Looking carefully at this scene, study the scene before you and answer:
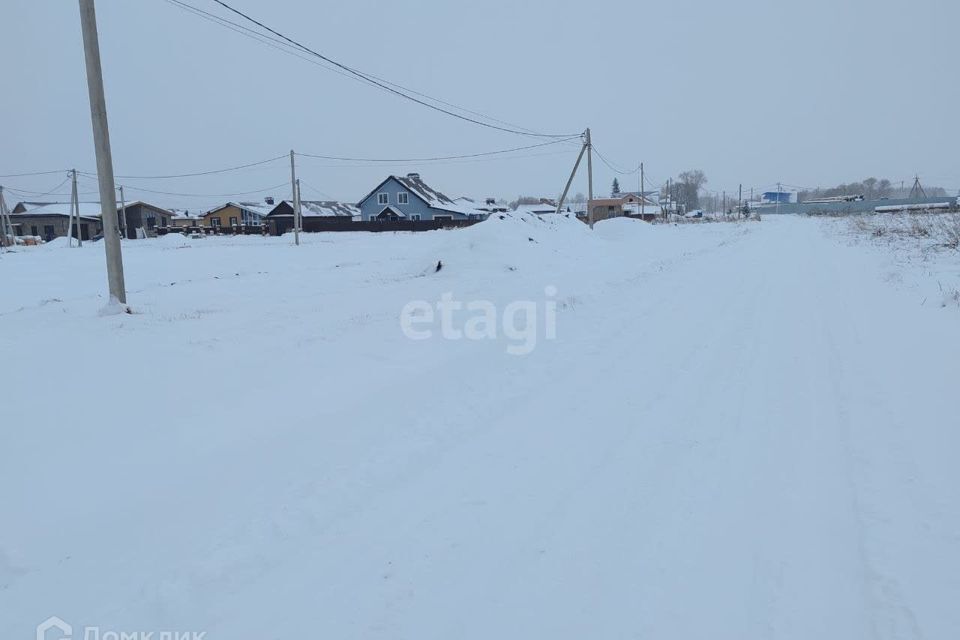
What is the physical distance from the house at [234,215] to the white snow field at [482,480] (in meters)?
76.7

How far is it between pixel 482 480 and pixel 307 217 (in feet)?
216

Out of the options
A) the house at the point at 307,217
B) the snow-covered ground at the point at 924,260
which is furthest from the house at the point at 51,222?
the snow-covered ground at the point at 924,260

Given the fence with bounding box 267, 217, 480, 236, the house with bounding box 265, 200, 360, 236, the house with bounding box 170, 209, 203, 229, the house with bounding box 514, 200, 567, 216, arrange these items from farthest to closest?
the house with bounding box 170, 209, 203, 229 → the house with bounding box 265, 200, 360, 236 → the fence with bounding box 267, 217, 480, 236 → the house with bounding box 514, 200, 567, 216

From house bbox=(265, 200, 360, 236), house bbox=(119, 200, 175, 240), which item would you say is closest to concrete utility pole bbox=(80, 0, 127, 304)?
house bbox=(265, 200, 360, 236)

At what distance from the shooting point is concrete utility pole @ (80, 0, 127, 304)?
967 centimetres

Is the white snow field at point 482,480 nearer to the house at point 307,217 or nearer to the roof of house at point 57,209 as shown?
the house at point 307,217

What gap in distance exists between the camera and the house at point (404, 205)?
64.5 m

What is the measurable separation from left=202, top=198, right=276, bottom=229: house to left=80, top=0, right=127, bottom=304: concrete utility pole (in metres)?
73.9

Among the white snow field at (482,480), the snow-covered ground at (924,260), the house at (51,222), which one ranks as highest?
the house at (51,222)

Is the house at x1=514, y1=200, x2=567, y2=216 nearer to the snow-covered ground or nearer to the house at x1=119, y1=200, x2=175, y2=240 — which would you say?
the snow-covered ground

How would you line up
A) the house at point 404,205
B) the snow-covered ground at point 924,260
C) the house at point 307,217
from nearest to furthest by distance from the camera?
the snow-covered ground at point 924,260 < the house at point 307,217 < the house at point 404,205

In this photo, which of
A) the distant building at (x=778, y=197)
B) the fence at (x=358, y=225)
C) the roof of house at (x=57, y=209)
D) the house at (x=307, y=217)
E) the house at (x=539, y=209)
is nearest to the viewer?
the house at (x=539, y=209)

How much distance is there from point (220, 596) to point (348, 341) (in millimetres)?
5280

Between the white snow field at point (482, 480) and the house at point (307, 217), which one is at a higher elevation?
the house at point (307, 217)
